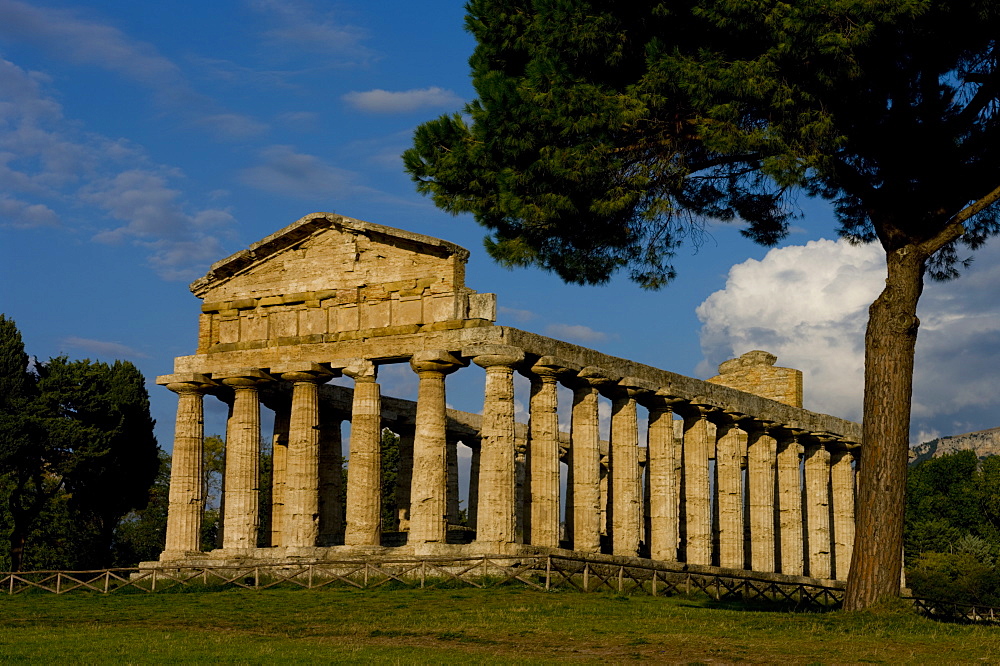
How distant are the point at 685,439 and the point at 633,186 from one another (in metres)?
17.9

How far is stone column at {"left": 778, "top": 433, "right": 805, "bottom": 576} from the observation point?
49562 mm

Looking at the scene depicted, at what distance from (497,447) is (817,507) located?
20.1 metres

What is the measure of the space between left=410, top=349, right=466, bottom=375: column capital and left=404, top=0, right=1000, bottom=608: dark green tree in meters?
6.81

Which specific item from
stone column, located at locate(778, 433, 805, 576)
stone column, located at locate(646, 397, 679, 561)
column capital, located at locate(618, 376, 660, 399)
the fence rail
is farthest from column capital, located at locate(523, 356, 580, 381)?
stone column, located at locate(778, 433, 805, 576)

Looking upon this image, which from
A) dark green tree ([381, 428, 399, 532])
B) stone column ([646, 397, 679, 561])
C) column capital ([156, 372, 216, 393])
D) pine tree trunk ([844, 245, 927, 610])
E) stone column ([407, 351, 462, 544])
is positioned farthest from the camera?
dark green tree ([381, 428, 399, 532])

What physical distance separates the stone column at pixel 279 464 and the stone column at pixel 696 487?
1261 centimetres

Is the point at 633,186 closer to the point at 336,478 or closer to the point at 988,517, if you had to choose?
the point at 336,478

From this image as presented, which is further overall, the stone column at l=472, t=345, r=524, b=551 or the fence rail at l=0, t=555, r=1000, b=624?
the stone column at l=472, t=345, r=524, b=551

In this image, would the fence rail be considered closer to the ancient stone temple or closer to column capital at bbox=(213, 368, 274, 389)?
the ancient stone temple

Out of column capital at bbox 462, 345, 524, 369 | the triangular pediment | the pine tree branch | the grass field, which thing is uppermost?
the triangular pediment

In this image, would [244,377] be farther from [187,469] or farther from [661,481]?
[661,481]

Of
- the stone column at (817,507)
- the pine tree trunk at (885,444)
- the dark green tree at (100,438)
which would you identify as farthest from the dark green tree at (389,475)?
the pine tree trunk at (885,444)

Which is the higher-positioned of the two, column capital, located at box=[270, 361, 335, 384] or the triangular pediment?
the triangular pediment

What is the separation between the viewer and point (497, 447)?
36375 mm
